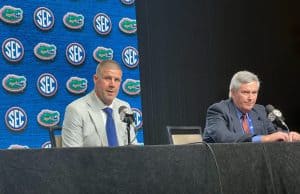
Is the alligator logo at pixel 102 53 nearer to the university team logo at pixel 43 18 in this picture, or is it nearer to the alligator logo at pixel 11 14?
the university team logo at pixel 43 18

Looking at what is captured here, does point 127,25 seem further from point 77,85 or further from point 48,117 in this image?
point 48,117

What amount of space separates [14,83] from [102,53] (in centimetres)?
84

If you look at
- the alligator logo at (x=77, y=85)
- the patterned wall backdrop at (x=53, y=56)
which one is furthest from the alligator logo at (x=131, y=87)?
the alligator logo at (x=77, y=85)

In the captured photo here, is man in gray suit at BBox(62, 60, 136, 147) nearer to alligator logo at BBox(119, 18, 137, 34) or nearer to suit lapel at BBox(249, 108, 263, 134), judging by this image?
suit lapel at BBox(249, 108, 263, 134)

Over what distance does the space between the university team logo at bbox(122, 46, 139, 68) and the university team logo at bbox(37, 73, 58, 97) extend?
2.26 ft

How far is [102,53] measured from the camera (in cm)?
473

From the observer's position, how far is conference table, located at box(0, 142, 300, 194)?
1774mm

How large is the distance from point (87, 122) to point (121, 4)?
6.43 feet

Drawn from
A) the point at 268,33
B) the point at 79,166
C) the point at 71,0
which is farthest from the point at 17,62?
the point at 268,33

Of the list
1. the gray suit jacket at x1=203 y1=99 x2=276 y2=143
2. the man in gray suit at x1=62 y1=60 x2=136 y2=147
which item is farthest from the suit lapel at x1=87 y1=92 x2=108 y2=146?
the gray suit jacket at x1=203 y1=99 x2=276 y2=143

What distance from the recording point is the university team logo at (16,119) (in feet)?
13.6

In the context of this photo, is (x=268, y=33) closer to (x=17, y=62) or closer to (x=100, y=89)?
(x=17, y=62)

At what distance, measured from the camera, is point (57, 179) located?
1804mm

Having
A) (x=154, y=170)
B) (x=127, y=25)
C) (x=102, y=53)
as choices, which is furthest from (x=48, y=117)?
(x=154, y=170)
